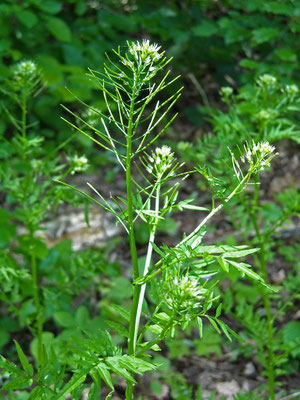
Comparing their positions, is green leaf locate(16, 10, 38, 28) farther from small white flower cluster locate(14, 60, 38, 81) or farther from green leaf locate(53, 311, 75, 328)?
green leaf locate(53, 311, 75, 328)

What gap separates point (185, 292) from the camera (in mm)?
1149

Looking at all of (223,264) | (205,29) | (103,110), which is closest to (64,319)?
(223,264)

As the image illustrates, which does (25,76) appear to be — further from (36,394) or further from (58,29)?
(58,29)

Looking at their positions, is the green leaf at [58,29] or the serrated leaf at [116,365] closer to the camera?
the serrated leaf at [116,365]

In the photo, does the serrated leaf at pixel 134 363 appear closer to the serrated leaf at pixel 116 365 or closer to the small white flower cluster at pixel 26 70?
the serrated leaf at pixel 116 365

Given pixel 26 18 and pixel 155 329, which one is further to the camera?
pixel 26 18

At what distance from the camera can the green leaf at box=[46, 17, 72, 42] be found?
4113 millimetres

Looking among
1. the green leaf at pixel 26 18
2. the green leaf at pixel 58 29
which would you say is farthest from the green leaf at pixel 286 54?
the green leaf at pixel 26 18

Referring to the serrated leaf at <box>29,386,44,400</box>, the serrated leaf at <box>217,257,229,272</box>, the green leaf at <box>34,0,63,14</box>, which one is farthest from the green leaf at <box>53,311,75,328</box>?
the green leaf at <box>34,0,63,14</box>

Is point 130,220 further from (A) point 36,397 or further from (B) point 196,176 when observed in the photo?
(B) point 196,176

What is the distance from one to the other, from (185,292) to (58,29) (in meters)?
3.63

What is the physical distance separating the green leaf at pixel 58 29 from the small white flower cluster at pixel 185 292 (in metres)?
3.45

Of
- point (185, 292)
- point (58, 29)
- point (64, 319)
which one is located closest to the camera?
point (185, 292)

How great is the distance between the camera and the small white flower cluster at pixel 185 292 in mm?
1149
